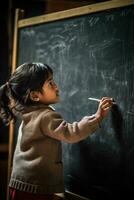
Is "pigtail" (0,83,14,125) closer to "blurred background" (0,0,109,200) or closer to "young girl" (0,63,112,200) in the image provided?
"young girl" (0,63,112,200)

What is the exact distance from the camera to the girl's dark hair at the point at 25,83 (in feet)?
6.95

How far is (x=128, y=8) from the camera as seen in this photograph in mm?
1962

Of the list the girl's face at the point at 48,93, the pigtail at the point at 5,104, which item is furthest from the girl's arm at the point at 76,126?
the pigtail at the point at 5,104

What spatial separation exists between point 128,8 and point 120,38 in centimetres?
14

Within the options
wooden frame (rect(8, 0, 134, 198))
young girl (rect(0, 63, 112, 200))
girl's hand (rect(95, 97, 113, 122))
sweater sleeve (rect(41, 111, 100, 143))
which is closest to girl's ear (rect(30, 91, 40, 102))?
young girl (rect(0, 63, 112, 200))

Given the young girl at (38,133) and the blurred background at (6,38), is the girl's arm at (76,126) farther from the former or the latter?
the blurred background at (6,38)

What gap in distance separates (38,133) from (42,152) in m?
0.09

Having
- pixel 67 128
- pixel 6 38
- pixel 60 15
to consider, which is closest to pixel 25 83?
pixel 67 128

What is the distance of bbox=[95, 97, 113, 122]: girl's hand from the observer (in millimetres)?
1998

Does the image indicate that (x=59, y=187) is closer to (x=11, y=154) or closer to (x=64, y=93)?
(x=64, y=93)

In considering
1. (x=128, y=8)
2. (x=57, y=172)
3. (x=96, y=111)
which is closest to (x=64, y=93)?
(x=96, y=111)

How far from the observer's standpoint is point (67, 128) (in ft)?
6.63

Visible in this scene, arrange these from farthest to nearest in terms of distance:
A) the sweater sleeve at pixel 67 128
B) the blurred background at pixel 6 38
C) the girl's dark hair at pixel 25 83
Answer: the blurred background at pixel 6 38 → the girl's dark hair at pixel 25 83 → the sweater sleeve at pixel 67 128

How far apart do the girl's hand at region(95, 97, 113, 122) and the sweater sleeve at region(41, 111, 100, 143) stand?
0.09 ft
